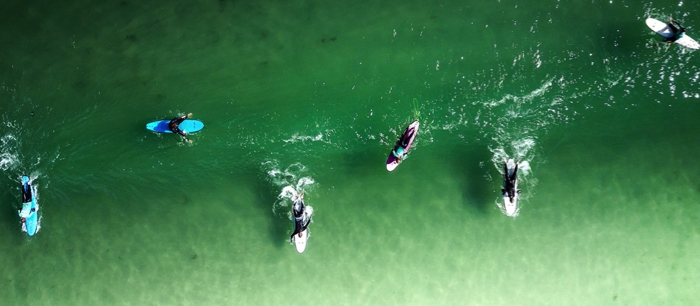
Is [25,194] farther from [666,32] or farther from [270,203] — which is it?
[666,32]

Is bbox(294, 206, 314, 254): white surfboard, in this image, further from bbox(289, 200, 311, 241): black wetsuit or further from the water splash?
the water splash

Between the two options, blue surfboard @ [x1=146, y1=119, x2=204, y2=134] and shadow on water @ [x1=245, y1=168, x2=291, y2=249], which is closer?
blue surfboard @ [x1=146, y1=119, x2=204, y2=134]

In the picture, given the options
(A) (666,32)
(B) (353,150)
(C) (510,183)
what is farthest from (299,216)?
(A) (666,32)

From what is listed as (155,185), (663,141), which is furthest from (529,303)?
(155,185)

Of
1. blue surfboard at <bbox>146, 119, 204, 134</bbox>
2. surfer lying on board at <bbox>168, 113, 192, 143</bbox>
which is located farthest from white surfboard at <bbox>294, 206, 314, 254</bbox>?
surfer lying on board at <bbox>168, 113, 192, 143</bbox>

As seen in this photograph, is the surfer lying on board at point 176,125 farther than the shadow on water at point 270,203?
No

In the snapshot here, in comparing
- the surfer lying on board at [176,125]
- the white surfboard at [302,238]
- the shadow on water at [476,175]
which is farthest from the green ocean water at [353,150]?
the surfer lying on board at [176,125]

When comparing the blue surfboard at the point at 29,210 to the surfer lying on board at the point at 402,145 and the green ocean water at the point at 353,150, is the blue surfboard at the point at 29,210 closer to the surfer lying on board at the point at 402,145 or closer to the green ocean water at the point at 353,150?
the green ocean water at the point at 353,150
